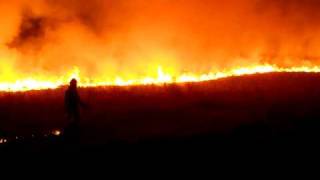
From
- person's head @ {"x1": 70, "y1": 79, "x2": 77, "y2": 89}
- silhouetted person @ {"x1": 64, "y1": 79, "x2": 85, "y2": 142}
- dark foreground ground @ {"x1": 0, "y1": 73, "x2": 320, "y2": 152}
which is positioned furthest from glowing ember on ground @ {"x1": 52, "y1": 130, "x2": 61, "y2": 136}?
person's head @ {"x1": 70, "y1": 79, "x2": 77, "y2": 89}

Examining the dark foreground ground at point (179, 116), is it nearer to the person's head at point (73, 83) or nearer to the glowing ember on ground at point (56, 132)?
the glowing ember on ground at point (56, 132)

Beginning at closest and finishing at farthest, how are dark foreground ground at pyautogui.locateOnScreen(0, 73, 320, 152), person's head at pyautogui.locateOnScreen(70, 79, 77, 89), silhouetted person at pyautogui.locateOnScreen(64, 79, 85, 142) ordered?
dark foreground ground at pyautogui.locateOnScreen(0, 73, 320, 152)
silhouetted person at pyautogui.locateOnScreen(64, 79, 85, 142)
person's head at pyautogui.locateOnScreen(70, 79, 77, 89)

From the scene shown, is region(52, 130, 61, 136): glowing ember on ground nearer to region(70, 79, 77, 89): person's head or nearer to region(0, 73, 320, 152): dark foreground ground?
region(0, 73, 320, 152): dark foreground ground

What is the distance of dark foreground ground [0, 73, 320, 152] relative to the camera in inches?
451

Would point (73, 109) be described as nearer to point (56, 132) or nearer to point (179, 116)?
point (56, 132)

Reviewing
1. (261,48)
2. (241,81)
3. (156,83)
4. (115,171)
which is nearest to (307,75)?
(241,81)

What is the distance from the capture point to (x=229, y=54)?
90.5 feet

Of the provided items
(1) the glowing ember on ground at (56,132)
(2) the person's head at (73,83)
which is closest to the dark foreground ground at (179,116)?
(1) the glowing ember on ground at (56,132)

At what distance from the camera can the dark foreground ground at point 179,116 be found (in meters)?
11.4

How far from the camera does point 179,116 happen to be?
15.5m

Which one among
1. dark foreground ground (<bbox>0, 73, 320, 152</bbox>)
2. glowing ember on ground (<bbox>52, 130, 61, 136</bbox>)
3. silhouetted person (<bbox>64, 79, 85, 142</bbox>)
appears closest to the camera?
dark foreground ground (<bbox>0, 73, 320, 152</bbox>)

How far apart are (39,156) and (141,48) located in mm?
15766

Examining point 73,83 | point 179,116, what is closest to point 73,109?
point 73,83

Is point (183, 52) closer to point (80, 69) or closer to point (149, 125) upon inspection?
point (80, 69)
